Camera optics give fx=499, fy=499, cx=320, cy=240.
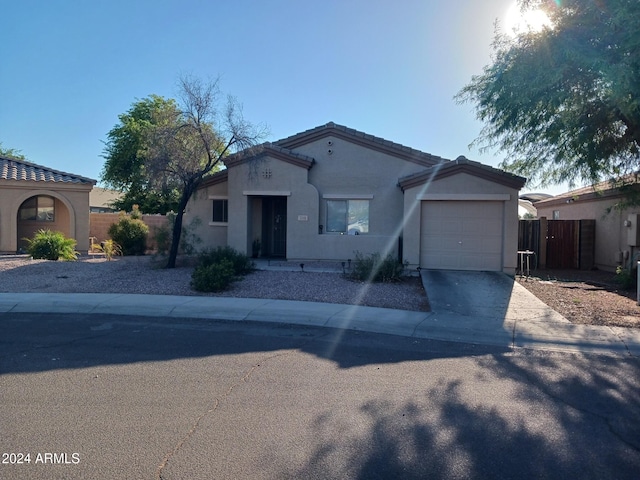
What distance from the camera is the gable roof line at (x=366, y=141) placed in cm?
1722

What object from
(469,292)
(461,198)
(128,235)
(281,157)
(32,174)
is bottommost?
(469,292)

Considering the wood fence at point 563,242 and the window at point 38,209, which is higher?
the window at point 38,209

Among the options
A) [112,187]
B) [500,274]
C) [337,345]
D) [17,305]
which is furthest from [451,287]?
[112,187]

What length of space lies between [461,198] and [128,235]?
1340 cm

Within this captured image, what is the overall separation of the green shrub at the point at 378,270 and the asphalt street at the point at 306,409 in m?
5.31

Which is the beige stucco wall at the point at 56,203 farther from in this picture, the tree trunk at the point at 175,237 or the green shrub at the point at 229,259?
the green shrub at the point at 229,259

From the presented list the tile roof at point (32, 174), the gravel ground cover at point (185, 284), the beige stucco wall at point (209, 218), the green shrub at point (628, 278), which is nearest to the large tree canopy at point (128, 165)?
the tile roof at point (32, 174)

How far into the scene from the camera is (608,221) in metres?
19.2

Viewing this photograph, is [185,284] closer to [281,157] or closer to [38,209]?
[281,157]

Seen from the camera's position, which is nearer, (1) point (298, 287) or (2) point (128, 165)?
(1) point (298, 287)

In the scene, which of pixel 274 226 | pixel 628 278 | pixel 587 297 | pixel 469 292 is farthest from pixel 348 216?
pixel 628 278

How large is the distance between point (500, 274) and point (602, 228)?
7488 mm

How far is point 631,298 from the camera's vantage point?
12.4 meters

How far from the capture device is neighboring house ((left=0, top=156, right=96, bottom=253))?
66.4ft
